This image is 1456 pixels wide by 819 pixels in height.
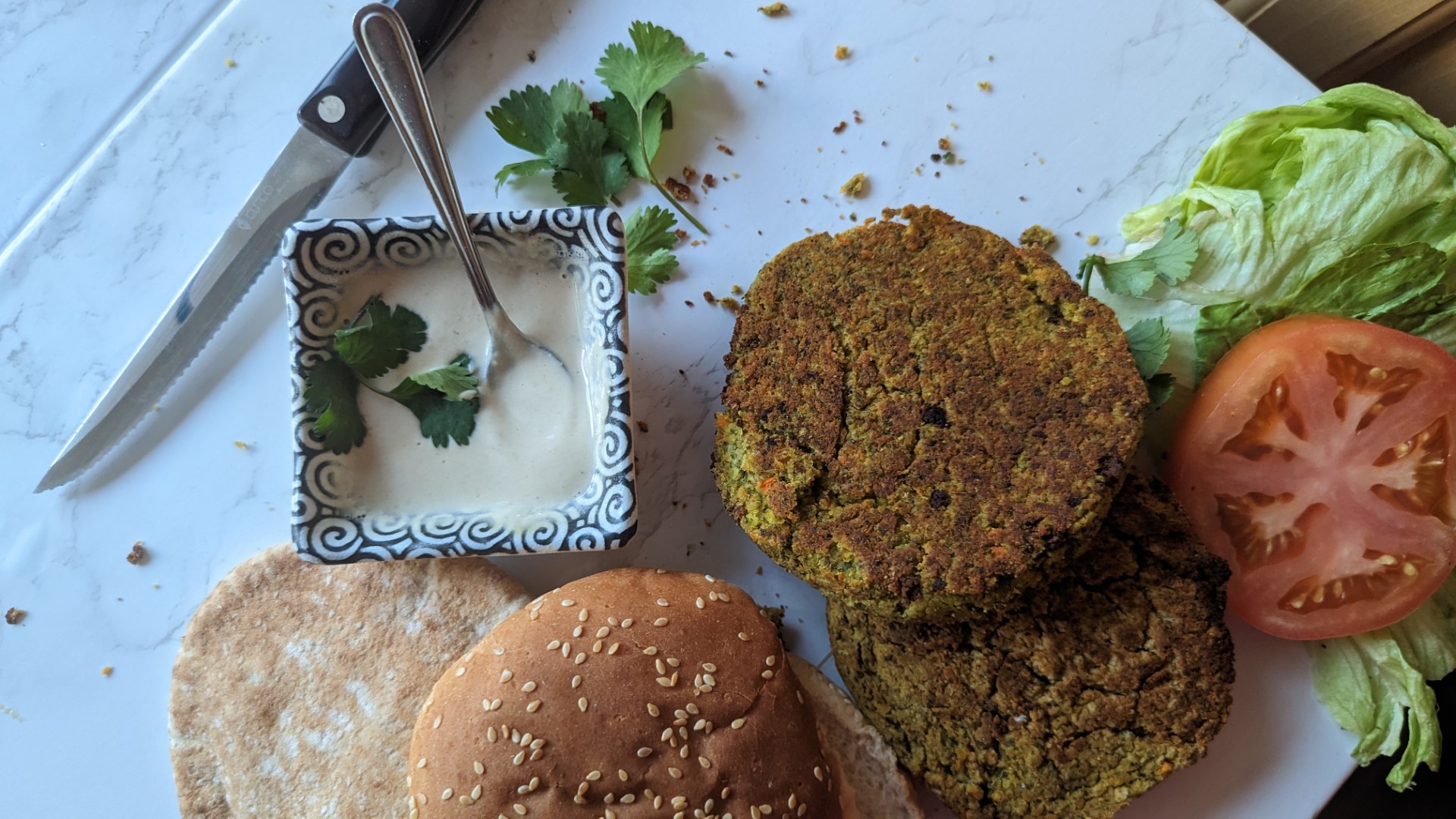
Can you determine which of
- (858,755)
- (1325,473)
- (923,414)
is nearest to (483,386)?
(923,414)

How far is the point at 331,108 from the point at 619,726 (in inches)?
70.4

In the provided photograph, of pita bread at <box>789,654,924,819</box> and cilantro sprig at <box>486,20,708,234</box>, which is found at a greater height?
cilantro sprig at <box>486,20,708,234</box>

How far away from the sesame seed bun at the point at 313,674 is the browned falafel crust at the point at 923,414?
2.90 ft

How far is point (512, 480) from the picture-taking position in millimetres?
2137

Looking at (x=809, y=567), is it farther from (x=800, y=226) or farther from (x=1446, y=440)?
(x=1446, y=440)

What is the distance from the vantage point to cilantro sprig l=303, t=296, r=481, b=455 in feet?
6.83

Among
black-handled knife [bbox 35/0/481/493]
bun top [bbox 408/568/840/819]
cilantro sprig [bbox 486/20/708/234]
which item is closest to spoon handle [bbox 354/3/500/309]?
cilantro sprig [bbox 486/20/708/234]

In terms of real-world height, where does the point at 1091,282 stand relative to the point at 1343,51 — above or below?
below

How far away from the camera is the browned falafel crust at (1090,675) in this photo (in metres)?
2.15

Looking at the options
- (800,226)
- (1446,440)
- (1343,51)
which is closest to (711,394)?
(800,226)

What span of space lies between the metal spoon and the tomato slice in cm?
184

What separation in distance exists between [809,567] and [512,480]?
74cm

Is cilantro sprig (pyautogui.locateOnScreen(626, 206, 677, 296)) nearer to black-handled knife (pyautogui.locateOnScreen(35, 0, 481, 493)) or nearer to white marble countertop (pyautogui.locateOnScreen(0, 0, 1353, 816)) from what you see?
white marble countertop (pyautogui.locateOnScreen(0, 0, 1353, 816))

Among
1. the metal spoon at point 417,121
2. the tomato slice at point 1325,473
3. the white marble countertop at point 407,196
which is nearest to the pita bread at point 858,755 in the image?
the white marble countertop at point 407,196
